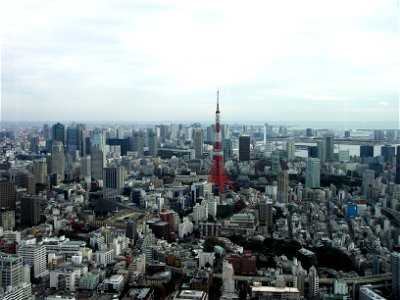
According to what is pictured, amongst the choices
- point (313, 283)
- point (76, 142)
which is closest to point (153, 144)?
point (76, 142)

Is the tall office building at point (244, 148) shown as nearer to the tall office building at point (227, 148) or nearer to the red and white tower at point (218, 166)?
the tall office building at point (227, 148)

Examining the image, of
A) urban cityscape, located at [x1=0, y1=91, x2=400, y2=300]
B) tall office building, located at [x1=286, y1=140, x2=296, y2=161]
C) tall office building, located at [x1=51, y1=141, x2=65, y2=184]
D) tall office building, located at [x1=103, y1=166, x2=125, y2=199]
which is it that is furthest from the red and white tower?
tall office building, located at [x1=51, y1=141, x2=65, y2=184]

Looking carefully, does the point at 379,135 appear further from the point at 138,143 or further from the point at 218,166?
the point at 138,143

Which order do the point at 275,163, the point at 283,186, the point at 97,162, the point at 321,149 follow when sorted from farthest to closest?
the point at 97,162 < the point at 275,163 < the point at 321,149 < the point at 283,186

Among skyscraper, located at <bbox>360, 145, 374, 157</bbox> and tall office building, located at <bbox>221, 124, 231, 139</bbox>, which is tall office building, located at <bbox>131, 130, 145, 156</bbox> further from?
skyscraper, located at <bbox>360, 145, 374, 157</bbox>

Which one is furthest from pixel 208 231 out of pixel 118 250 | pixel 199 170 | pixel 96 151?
pixel 96 151

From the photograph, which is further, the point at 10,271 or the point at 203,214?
the point at 203,214

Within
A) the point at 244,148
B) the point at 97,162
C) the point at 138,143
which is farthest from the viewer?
the point at 138,143
